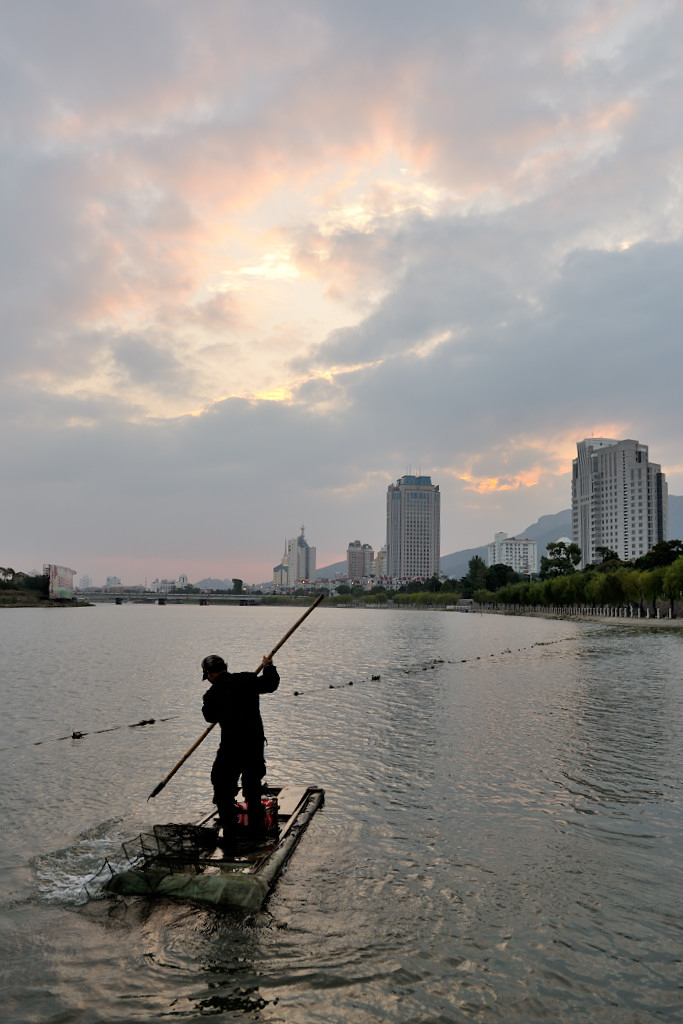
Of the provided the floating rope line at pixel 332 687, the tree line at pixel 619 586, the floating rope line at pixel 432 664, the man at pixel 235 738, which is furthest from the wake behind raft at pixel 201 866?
the tree line at pixel 619 586

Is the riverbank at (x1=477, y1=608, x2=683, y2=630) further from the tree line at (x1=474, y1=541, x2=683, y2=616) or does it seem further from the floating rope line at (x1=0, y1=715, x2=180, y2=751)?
the floating rope line at (x1=0, y1=715, x2=180, y2=751)

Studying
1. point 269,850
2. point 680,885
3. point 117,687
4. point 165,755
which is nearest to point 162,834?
point 269,850

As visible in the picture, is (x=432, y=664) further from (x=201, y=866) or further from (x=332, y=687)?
(x=201, y=866)

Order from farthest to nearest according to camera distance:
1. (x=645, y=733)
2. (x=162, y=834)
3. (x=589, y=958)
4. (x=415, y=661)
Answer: (x=415, y=661) < (x=645, y=733) < (x=162, y=834) < (x=589, y=958)

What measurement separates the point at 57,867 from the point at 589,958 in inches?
310

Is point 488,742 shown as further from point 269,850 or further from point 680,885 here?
point 269,850

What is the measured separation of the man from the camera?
1020cm

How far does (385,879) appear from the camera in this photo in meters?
10.2

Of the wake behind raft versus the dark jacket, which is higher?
the dark jacket

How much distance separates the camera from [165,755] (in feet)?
63.2

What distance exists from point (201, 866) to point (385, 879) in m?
2.76

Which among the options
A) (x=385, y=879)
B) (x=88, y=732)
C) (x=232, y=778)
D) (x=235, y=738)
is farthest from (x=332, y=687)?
(x=235, y=738)

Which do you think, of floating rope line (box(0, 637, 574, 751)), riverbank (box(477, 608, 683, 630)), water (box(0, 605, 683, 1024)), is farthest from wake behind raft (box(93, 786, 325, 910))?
riverbank (box(477, 608, 683, 630))

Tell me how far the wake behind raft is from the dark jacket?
4.57 feet
